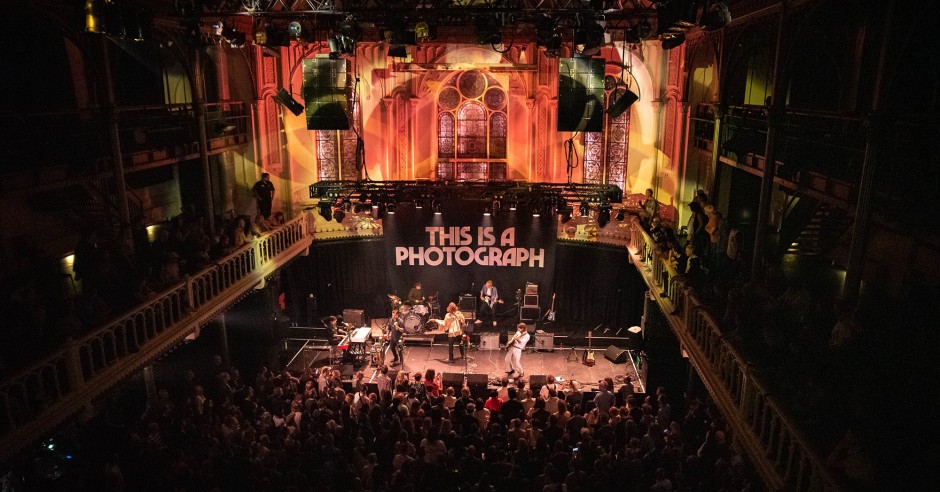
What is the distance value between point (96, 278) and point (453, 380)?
722 cm

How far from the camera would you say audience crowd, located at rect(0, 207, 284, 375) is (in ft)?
25.2

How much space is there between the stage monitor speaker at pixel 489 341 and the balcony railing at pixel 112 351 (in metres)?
5.70

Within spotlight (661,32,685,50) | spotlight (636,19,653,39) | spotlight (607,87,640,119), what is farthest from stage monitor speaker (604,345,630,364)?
spotlight (661,32,685,50)

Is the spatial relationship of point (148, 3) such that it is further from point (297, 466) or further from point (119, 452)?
point (297, 466)

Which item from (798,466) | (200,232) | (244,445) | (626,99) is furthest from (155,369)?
(798,466)

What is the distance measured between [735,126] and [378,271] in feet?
34.3

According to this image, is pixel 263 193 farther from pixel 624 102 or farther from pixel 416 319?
pixel 624 102

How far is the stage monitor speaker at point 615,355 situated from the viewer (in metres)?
16.0

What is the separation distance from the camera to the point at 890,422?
17.2ft

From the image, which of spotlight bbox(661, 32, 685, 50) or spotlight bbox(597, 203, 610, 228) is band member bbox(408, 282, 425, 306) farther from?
spotlight bbox(661, 32, 685, 50)

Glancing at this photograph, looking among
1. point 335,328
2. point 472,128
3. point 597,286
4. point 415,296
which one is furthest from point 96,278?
point 597,286

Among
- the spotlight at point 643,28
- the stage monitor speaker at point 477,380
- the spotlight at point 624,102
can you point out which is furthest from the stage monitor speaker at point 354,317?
the spotlight at point 643,28

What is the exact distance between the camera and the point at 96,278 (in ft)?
31.2

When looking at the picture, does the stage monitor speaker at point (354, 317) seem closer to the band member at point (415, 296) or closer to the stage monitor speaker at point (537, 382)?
the band member at point (415, 296)
